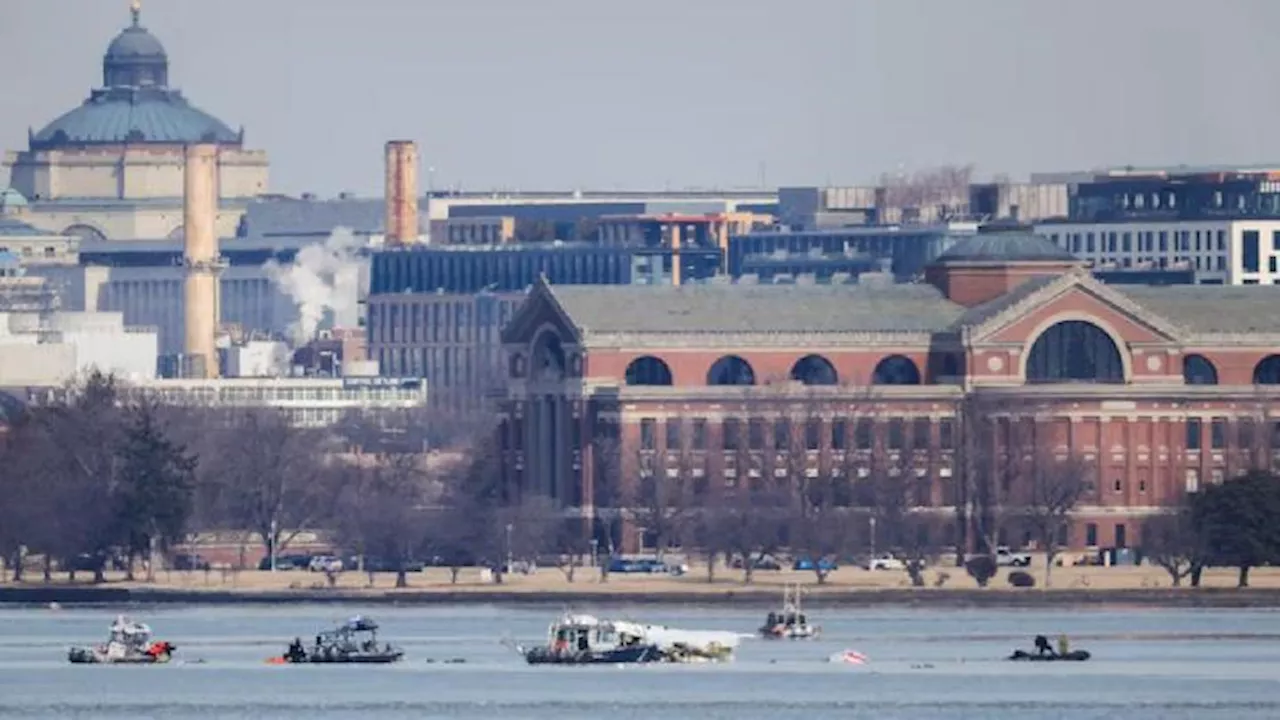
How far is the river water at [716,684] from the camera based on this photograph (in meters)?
168

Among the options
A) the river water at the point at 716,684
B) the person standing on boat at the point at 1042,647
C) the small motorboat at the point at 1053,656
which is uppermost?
the person standing on boat at the point at 1042,647

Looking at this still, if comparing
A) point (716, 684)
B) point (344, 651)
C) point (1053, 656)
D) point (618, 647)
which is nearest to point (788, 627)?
point (618, 647)

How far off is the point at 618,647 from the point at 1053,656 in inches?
424

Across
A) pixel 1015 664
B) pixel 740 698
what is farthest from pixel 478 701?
pixel 1015 664

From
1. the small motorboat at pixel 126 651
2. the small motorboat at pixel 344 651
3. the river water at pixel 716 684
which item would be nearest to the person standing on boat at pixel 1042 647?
the river water at pixel 716 684

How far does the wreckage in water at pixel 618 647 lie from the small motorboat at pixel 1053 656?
7.24 meters

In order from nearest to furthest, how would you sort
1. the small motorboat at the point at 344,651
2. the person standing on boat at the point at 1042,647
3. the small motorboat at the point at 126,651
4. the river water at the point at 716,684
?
the river water at the point at 716,684, the person standing on boat at the point at 1042,647, the small motorboat at the point at 344,651, the small motorboat at the point at 126,651

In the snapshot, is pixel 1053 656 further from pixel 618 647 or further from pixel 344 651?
pixel 344 651

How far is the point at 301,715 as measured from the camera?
548ft

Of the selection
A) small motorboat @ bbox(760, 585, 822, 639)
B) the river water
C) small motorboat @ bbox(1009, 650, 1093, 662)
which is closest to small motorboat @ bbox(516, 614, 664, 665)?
the river water

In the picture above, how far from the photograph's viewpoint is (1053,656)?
184750mm

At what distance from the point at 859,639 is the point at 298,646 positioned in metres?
17.1

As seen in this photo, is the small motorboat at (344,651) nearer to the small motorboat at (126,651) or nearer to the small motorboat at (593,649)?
the small motorboat at (126,651)

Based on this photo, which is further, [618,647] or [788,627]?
[788,627]
